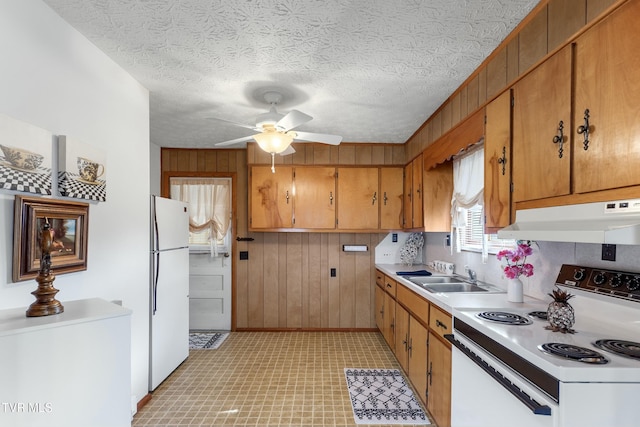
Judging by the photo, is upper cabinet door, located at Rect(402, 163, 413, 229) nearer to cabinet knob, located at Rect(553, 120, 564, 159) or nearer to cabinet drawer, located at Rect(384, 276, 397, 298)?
cabinet drawer, located at Rect(384, 276, 397, 298)

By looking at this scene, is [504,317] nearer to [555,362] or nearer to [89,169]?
[555,362]

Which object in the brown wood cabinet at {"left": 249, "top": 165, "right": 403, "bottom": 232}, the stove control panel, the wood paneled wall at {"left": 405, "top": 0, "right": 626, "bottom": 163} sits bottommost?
the stove control panel

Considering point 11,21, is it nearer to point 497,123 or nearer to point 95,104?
point 95,104

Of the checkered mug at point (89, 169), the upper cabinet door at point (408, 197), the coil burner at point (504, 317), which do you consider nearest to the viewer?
the coil burner at point (504, 317)

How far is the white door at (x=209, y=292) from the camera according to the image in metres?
4.50

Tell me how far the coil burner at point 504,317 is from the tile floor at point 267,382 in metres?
1.37

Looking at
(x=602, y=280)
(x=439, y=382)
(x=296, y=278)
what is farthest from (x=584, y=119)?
(x=296, y=278)

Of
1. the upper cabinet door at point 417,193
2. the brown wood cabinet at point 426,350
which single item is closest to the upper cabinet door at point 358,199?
the upper cabinet door at point 417,193

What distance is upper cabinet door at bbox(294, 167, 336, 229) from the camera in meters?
4.24

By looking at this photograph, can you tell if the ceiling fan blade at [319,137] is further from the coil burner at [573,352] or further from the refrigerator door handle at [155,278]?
the coil burner at [573,352]

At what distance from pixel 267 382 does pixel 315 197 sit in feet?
7.24

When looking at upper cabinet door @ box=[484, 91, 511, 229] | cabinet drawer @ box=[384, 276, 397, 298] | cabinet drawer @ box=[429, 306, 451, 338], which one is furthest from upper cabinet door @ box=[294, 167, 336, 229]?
upper cabinet door @ box=[484, 91, 511, 229]

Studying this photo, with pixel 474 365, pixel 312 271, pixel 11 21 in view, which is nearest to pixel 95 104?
pixel 11 21

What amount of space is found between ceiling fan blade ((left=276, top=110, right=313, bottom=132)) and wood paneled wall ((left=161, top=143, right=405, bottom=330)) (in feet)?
7.53
